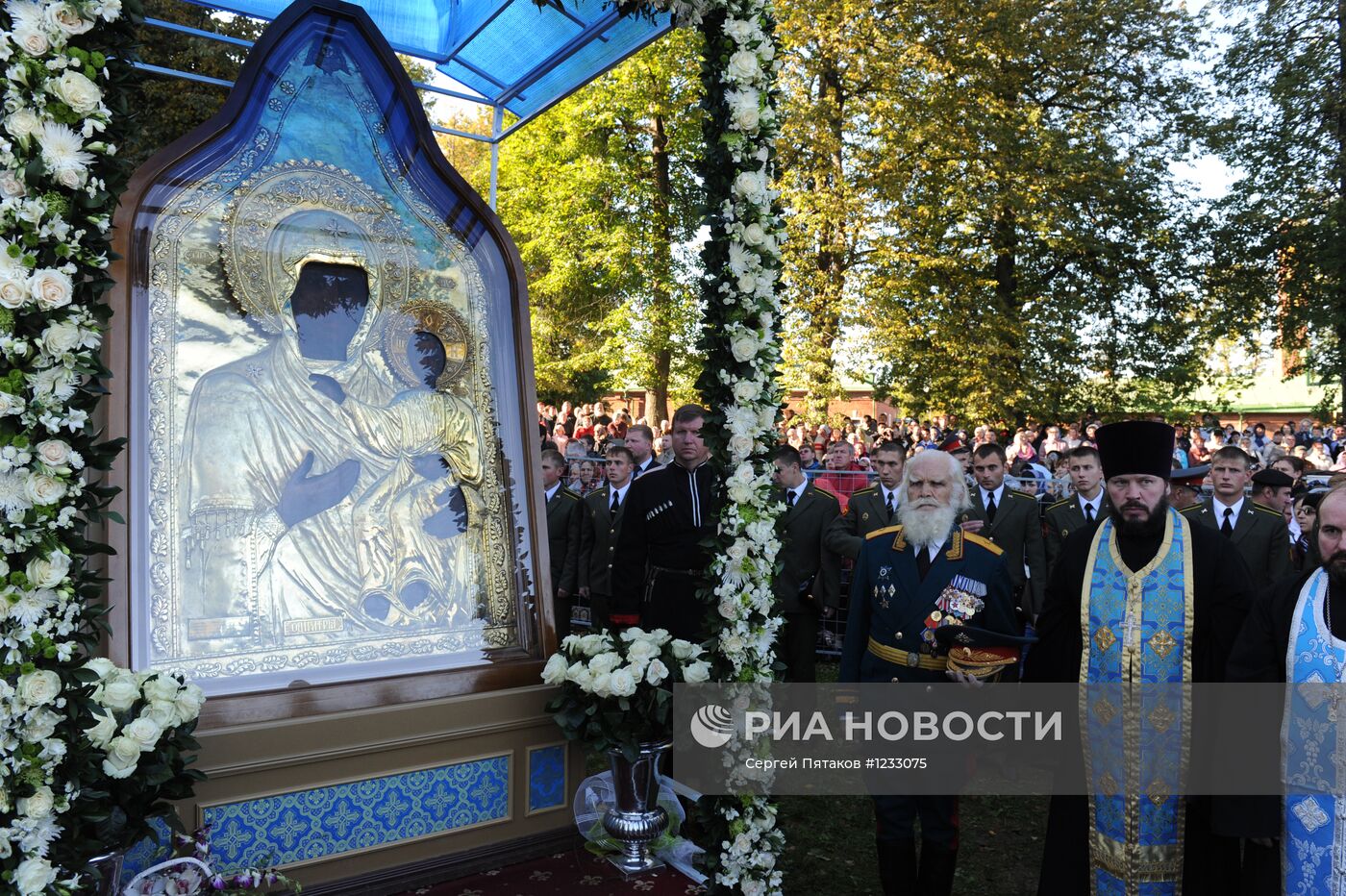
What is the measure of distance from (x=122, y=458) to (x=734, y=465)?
2331mm

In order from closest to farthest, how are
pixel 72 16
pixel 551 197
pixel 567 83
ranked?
1. pixel 72 16
2. pixel 567 83
3. pixel 551 197

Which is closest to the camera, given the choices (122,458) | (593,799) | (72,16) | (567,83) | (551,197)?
(72,16)

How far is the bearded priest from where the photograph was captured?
4.02 m

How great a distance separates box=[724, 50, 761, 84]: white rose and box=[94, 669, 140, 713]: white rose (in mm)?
3093

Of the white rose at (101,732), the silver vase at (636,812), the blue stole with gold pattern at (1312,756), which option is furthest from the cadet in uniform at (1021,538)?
the white rose at (101,732)

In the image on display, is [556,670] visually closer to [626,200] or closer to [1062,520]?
[1062,520]

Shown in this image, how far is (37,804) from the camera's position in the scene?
2.57 metres

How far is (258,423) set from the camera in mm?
3996

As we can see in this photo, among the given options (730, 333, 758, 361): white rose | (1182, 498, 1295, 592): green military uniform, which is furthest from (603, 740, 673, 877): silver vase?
(1182, 498, 1295, 592): green military uniform

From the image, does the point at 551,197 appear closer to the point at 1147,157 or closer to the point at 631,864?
the point at 1147,157

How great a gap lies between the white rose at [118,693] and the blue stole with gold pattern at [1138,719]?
3740mm

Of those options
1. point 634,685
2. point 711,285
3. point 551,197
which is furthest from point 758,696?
point 551,197

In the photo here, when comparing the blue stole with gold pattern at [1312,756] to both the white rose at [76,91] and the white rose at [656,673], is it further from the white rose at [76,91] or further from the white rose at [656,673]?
the white rose at [76,91]

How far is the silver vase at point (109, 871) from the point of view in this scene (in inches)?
117
